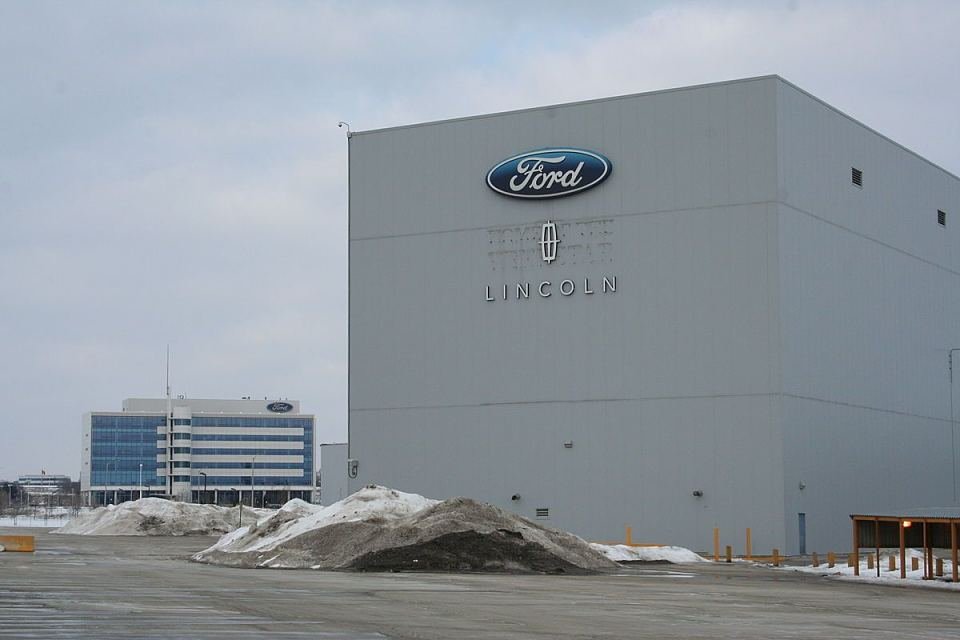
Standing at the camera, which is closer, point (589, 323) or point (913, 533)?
point (913, 533)

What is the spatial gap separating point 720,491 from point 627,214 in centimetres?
1124

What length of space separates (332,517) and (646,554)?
1050 centimetres

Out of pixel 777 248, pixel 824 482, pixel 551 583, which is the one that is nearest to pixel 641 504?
pixel 824 482

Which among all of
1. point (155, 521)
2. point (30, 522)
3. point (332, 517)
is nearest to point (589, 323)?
point (332, 517)

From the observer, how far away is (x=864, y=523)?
4128cm

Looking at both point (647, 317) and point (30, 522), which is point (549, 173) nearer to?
point (647, 317)

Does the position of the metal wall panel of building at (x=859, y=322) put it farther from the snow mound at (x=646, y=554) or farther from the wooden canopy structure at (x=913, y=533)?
the wooden canopy structure at (x=913, y=533)

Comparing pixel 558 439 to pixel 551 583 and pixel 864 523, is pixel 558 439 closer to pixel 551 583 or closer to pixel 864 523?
pixel 864 523

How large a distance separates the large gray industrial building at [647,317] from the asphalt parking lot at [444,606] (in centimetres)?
1572

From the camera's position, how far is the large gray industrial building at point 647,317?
53438 millimetres

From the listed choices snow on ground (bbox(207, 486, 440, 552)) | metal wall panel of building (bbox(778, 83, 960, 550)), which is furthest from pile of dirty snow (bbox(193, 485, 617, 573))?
metal wall panel of building (bbox(778, 83, 960, 550))

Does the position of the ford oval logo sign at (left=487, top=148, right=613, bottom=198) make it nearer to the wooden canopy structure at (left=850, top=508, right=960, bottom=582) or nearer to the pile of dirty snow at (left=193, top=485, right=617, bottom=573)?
the pile of dirty snow at (left=193, top=485, right=617, bottom=573)

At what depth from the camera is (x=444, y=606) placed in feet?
79.7

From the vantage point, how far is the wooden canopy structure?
37688 mm
